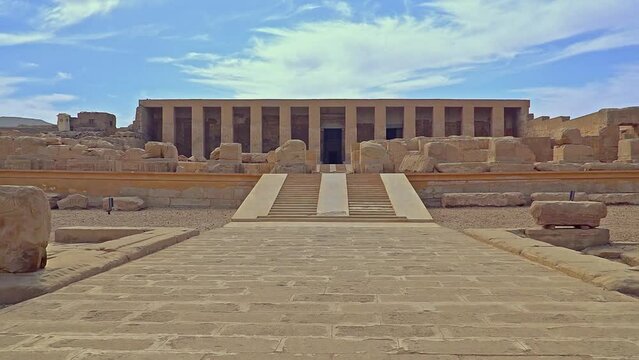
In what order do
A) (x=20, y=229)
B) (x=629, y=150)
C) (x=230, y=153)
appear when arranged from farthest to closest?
(x=629, y=150)
(x=230, y=153)
(x=20, y=229)

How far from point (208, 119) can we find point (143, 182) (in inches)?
830

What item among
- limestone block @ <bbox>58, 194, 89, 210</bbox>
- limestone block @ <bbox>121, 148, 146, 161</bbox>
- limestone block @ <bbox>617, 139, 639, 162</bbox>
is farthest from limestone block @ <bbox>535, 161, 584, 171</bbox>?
limestone block @ <bbox>121, 148, 146, 161</bbox>

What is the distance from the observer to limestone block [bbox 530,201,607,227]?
8570 millimetres

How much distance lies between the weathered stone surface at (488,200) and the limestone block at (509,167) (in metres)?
2.62

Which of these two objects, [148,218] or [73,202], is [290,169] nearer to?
[148,218]

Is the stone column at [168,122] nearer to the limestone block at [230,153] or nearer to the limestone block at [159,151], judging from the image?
the limestone block at [159,151]

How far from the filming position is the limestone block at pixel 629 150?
62.0 feet

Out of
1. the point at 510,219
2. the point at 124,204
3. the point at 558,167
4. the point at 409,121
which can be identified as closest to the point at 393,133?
the point at 409,121

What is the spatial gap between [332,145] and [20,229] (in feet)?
102

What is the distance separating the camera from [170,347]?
2639 mm

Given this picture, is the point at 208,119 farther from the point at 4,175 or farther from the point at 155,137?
the point at 4,175

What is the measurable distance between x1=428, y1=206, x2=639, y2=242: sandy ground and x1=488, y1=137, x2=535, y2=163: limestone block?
521 cm

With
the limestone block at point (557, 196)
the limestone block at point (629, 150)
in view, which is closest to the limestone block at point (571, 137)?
Result: the limestone block at point (629, 150)

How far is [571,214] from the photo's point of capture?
8.61m
